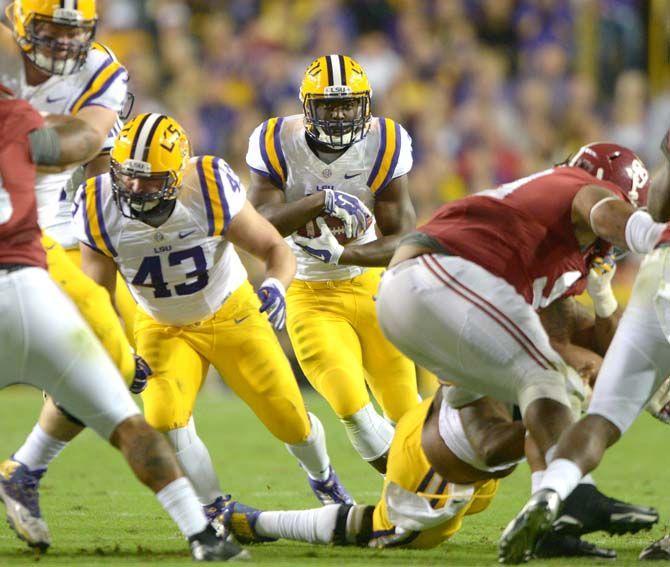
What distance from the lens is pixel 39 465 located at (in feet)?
15.9

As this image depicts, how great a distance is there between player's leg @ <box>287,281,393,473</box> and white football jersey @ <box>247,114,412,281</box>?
9cm

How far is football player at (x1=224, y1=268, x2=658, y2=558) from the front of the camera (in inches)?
161

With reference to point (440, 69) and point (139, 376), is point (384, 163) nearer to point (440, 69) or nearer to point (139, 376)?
point (139, 376)

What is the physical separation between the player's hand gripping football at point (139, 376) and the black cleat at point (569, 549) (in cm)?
147

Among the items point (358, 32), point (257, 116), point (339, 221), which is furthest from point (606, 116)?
point (339, 221)

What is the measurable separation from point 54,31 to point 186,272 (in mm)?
963

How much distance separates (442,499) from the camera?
4.46 m

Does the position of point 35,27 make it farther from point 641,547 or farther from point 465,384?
point 641,547

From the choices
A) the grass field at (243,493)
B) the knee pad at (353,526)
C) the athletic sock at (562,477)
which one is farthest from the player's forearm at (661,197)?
the knee pad at (353,526)

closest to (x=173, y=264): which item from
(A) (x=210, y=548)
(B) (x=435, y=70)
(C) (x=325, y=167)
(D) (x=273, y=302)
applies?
(D) (x=273, y=302)

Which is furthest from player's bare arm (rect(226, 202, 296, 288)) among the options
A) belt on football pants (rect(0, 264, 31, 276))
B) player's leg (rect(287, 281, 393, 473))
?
belt on football pants (rect(0, 264, 31, 276))

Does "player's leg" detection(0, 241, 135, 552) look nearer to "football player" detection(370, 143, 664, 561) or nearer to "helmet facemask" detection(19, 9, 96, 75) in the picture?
"helmet facemask" detection(19, 9, 96, 75)

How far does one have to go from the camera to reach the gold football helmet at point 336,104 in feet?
18.2

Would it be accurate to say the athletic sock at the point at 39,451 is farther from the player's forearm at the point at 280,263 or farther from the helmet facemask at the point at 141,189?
the player's forearm at the point at 280,263
